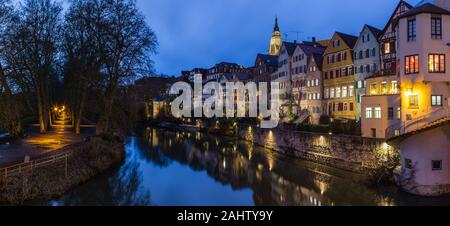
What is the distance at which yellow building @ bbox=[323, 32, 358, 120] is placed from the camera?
42844 mm

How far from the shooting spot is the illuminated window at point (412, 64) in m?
21.5

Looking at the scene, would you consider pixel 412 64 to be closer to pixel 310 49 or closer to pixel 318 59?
pixel 318 59

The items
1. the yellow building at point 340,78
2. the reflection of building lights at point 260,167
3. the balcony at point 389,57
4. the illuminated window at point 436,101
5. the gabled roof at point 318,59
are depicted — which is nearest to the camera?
the illuminated window at point 436,101

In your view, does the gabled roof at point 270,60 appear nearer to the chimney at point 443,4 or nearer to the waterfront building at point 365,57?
the waterfront building at point 365,57

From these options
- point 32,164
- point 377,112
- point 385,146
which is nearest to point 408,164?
point 385,146

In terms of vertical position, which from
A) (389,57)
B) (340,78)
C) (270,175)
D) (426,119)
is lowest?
(270,175)

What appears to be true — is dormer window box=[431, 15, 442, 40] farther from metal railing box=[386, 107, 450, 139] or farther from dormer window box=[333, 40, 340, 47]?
dormer window box=[333, 40, 340, 47]

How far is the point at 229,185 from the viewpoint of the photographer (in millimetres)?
26562

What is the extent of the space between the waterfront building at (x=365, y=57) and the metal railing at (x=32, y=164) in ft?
94.8

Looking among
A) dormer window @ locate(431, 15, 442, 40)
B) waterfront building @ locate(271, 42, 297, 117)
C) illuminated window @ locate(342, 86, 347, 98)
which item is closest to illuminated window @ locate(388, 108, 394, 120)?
dormer window @ locate(431, 15, 442, 40)

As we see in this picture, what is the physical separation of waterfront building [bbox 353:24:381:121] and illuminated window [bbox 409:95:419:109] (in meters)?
16.6

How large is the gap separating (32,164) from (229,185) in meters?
13.0

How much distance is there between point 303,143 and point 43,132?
86.3 ft

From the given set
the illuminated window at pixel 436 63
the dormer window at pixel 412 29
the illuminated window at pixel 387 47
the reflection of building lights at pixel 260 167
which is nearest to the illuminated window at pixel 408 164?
the illuminated window at pixel 436 63
